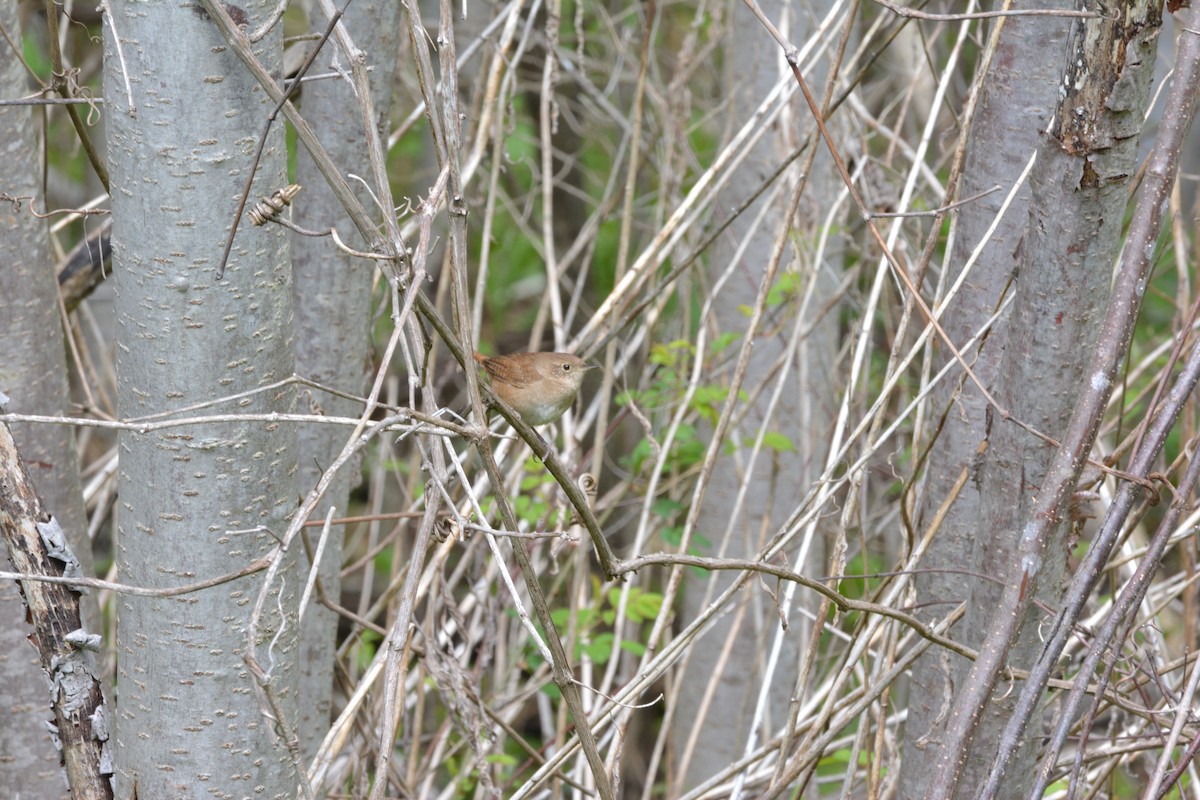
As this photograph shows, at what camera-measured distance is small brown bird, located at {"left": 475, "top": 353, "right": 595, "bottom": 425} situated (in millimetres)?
2648

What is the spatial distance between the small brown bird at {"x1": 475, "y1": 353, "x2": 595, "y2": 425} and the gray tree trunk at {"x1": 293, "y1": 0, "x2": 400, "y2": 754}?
353 mm

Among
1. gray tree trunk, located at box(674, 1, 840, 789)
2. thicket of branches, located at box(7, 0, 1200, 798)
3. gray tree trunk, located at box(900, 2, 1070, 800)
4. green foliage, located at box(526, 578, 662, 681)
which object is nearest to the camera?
thicket of branches, located at box(7, 0, 1200, 798)

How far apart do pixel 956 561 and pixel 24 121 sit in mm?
1857

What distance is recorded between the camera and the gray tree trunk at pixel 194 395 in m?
1.37

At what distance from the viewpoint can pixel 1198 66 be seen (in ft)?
4.25

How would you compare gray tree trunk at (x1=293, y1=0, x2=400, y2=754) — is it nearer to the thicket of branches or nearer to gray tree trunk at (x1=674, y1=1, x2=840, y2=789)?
the thicket of branches

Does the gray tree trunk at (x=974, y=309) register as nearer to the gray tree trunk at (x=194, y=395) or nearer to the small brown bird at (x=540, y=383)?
the small brown bird at (x=540, y=383)

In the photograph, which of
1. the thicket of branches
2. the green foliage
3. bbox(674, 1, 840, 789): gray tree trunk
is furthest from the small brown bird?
bbox(674, 1, 840, 789): gray tree trunk

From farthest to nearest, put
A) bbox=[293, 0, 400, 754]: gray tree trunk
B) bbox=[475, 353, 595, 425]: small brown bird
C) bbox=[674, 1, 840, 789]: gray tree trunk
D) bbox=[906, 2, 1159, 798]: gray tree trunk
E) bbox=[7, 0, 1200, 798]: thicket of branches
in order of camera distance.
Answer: bbox=[674, 1, 840, 789]: gray tree trunk
bbox=[475, 353, 595, 425]: small brown bird
bbox=[293, 0, 400, 754]: gray tree trunk
bbox=[7, 0, 1200, 798]: thicket of branches
bbox=[906, 2, 1159, 798]: gray tree trunk

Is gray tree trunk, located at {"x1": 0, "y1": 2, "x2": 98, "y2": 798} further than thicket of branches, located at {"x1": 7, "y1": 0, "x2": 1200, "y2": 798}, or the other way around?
gray tree trunk, located at {"x1": 0, "y1": 2, "x2": 98, "y2": 798}

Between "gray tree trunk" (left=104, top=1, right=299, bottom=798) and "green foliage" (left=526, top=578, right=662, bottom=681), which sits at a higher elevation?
"gray tree trunk" (left=104, top=1, right=299, bottom=798)

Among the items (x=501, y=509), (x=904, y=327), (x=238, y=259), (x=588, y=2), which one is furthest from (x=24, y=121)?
(x=588, y=2)

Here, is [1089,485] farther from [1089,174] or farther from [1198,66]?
[1198,66]

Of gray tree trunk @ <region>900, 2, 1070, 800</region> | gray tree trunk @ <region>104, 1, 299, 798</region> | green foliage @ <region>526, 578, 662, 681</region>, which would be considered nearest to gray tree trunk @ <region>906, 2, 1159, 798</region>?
gray tree trunk @ <region>900, 2, 1070, 800</region>
